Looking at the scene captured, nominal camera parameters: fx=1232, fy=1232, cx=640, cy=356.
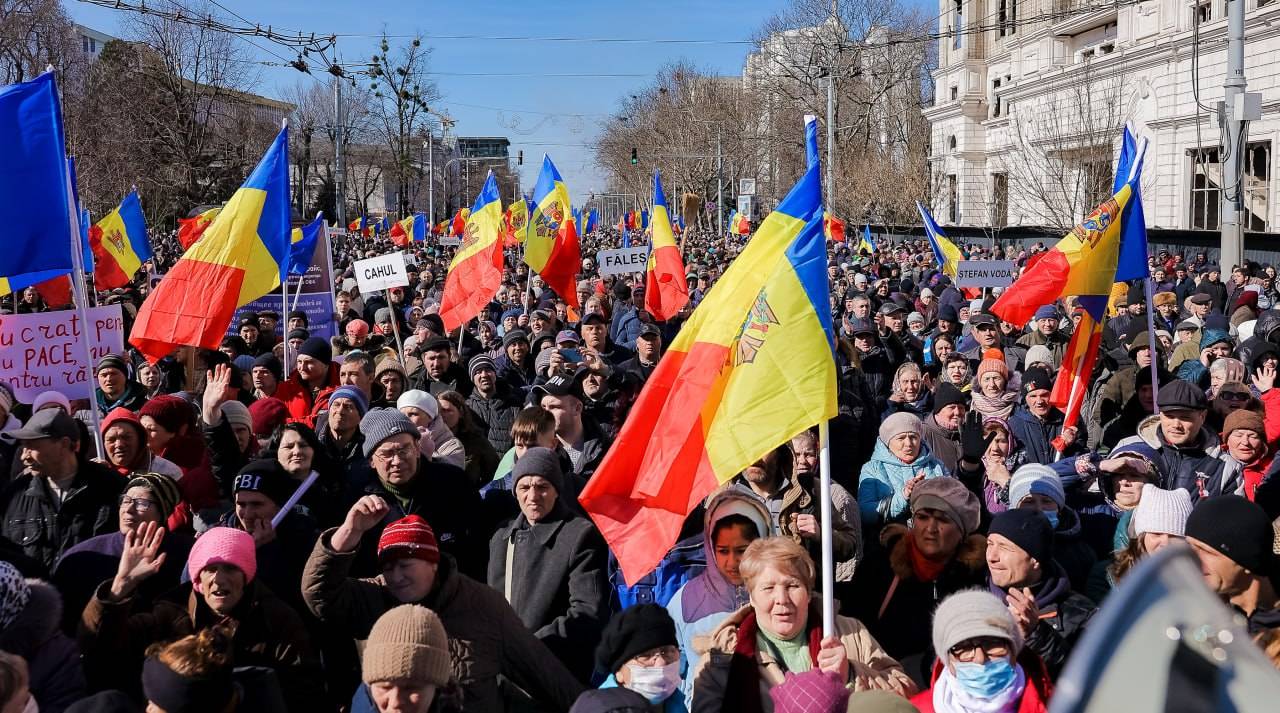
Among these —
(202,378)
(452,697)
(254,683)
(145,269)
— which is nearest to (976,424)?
(452,697)

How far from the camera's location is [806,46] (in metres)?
60.4

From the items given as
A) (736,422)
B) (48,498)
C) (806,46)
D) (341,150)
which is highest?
(806,46)

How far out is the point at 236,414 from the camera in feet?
21.4

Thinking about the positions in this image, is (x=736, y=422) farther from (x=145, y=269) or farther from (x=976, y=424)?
(x=145, y=269)

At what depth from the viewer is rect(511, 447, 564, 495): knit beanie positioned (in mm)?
4824

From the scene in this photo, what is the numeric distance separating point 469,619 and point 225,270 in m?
4.75

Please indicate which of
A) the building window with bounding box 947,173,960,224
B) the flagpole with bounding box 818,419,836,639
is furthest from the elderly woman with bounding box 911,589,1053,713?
the building window with bounding box 947,173,960,224

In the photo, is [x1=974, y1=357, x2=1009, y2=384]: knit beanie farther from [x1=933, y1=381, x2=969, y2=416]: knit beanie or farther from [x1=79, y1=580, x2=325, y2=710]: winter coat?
[x1=79, y1=580, x2=325, y2=710]: winter coat

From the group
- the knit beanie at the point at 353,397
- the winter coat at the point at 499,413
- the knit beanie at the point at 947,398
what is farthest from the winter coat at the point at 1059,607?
the winter coat at the point at 499,413

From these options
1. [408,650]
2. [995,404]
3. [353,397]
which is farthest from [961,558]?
[353,397]

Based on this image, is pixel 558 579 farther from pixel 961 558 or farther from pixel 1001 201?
pixel 1001 201

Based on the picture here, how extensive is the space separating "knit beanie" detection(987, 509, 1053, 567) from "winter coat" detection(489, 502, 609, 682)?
1.49 meters

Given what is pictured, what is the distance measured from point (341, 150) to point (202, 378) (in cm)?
2937

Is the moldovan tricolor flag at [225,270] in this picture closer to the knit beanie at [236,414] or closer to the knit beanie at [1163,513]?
the knit beanie at [236,414]
